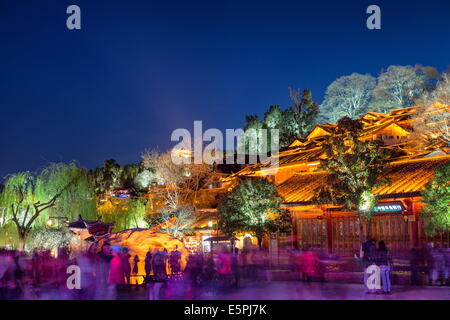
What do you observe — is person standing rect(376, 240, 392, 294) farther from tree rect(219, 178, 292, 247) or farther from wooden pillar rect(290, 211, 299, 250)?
wooden pillar rect(290, 211, 299, 250)

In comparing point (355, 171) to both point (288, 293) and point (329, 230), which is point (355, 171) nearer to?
point (329, 230)

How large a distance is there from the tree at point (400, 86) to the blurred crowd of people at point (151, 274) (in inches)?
1561

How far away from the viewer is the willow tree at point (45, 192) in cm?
3231

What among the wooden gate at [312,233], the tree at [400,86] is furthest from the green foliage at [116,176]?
the wooden gate at [312,233]

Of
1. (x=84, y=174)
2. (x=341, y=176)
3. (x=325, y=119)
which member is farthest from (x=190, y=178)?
(x=325, y=119)

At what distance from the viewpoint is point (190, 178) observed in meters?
42.8

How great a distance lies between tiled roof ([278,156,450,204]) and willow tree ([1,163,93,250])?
49.1 ft

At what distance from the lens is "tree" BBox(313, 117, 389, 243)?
2480 centimetres

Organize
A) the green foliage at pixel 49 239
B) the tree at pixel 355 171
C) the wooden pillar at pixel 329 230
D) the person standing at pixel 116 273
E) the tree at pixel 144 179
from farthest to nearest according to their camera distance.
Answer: the tree at pixel 144 179, the green foliage at pixel 49 239, the wooden pillar at pixel 329 230, the tree at pixel 355 171, the person standing at pixel 116 273

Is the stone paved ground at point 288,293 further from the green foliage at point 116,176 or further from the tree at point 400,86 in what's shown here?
the green foliage at point 116,176

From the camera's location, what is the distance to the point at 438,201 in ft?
73.3

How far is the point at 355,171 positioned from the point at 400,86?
3672cm

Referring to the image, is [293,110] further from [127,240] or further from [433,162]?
[127,240]
